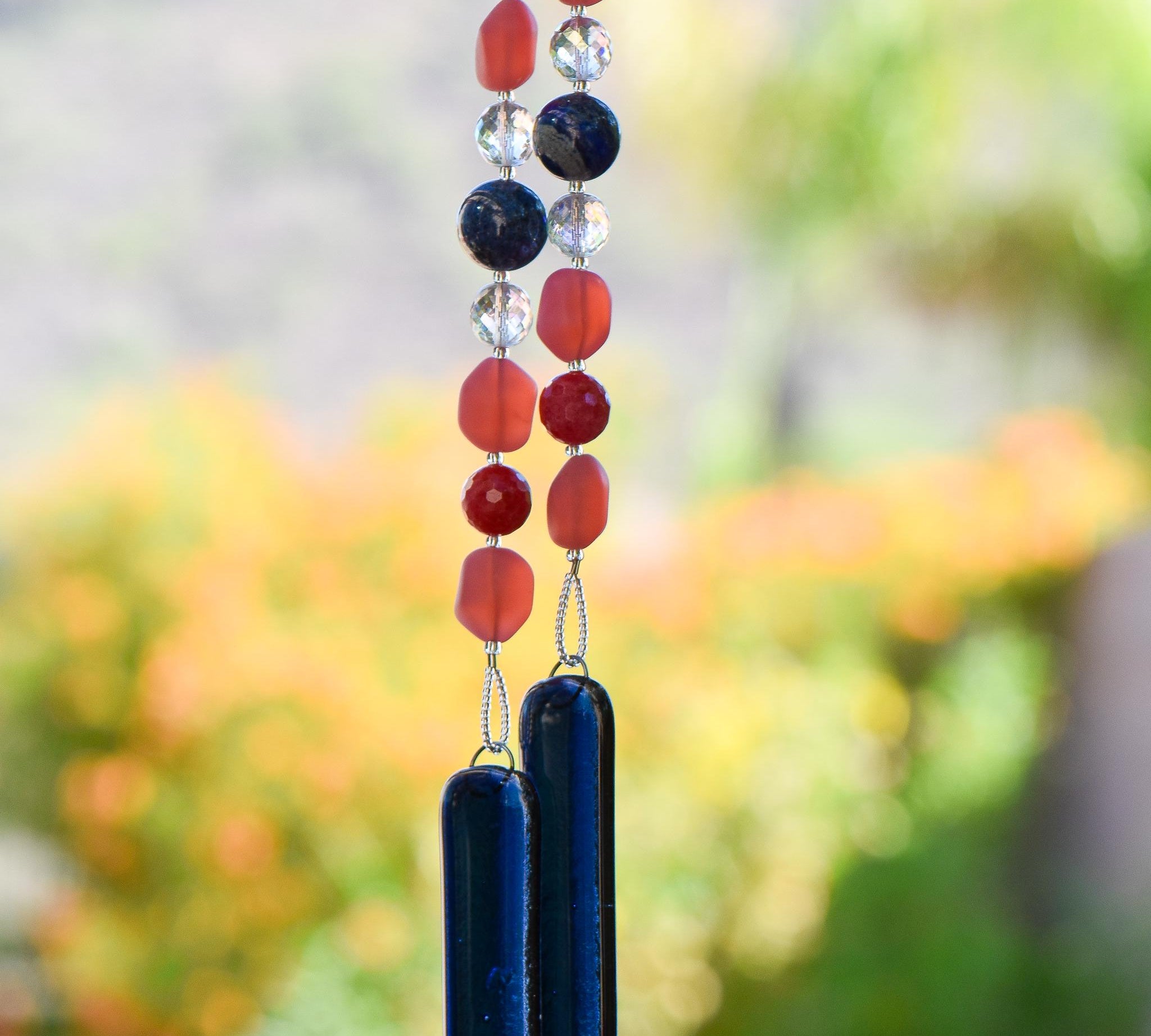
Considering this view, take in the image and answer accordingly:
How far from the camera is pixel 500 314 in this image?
566mm

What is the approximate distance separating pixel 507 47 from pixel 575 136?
5 cm

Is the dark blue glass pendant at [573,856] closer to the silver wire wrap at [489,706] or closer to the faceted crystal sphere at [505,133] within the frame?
the silver wire wrap at [489,706]

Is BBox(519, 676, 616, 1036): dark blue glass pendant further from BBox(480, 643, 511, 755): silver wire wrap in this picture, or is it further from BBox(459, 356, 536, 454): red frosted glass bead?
BBox(459, 356, 536, 454): red frosted glass bead

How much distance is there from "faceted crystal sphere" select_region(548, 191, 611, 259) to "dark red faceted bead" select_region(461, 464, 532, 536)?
0.11 metres

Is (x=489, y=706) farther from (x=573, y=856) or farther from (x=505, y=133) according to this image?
(x=505, y=133)

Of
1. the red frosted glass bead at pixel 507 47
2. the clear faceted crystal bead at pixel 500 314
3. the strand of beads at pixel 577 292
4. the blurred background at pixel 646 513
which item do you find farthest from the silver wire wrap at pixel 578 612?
the blurred background at pixel 646 513

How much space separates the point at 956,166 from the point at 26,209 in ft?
6.89

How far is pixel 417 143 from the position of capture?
3072 millimetres

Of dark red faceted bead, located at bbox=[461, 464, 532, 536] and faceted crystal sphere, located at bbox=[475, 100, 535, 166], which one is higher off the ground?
faceted crystal sphere, located at bbox=[475, 100, 535, 166]

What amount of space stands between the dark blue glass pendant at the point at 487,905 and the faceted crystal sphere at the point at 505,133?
0.27m

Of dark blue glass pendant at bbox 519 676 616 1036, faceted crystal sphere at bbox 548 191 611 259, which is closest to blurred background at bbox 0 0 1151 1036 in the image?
dark blue glass pendant at bbox 519 676 616 1036

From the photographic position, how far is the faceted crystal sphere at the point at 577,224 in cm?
58

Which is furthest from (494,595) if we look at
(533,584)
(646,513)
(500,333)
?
(646,513)

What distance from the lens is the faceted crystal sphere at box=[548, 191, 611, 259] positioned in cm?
58
